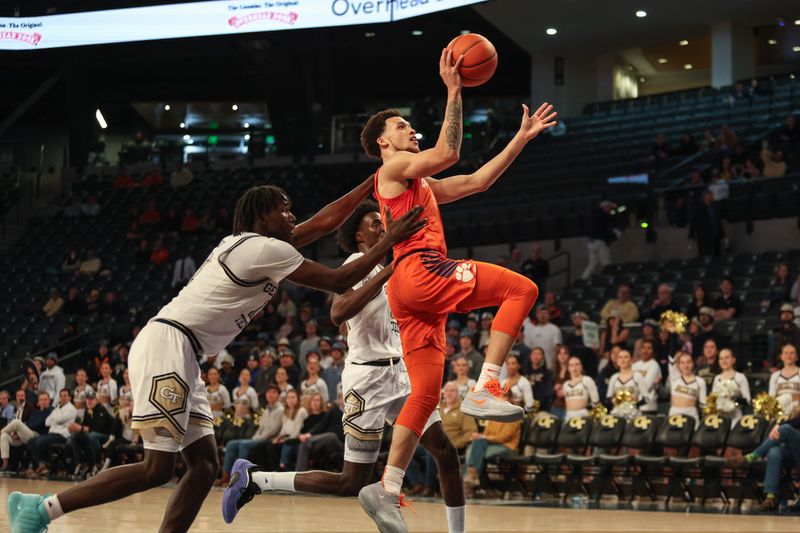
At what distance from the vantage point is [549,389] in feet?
42.0

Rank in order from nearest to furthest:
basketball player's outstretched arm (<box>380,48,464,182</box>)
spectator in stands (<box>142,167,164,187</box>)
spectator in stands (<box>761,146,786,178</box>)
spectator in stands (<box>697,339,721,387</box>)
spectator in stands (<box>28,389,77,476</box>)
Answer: basketball player's outstretched arm (<box>380,48,464,182</box>) → spectator in stands (<box>697,339,721,387</box>) → spectator in stands (<box>28,389,77,476</box>) → spectator in stands (<box>761,146,786,178</box>) → spectator in stands (<box>142,167,164,187</box>)

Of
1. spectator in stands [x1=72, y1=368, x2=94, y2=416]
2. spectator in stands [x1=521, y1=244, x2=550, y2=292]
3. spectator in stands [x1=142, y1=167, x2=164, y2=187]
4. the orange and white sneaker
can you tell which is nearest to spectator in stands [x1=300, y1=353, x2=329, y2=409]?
spectator in stands [x1=72, y1=368, x2=94, y2=416]

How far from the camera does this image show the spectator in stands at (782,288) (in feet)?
47.4

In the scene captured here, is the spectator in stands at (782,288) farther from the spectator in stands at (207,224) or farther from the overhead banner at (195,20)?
the spectator in stands at (207,224)

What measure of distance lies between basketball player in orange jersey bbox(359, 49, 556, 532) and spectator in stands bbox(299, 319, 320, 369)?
9.71m

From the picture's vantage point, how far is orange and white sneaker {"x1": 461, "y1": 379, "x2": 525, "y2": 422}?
5.38m

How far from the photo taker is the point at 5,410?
1773cm

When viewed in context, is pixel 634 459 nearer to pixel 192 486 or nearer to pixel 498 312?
pixel 498 312

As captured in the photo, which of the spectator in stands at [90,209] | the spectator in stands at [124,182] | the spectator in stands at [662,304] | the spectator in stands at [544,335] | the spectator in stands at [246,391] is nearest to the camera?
the spectator in stands at [544,335]

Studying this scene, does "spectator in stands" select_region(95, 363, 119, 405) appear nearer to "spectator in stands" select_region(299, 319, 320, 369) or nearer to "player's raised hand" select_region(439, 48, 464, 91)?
"spectator in stands" select_region(299, 319, 320, 369)

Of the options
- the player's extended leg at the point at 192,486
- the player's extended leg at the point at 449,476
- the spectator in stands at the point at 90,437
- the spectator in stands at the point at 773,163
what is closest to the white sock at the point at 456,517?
the player's extended leg at the point at 449,476

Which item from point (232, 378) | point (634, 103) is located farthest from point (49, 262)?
point (634, 103)

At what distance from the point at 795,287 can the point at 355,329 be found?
902cm

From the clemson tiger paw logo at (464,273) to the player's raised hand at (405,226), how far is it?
0.42 metres
